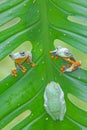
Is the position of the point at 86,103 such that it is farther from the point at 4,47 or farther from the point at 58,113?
the point at 4,47

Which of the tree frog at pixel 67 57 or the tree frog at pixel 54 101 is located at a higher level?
the tree frog at pixel 67 57

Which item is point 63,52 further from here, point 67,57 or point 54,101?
point 54,101

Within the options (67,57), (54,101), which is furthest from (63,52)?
(54,101)

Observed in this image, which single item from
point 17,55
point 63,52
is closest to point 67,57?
point 63,52

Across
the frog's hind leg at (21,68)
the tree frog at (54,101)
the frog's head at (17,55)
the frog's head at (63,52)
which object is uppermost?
the frog's head at (17,55)
